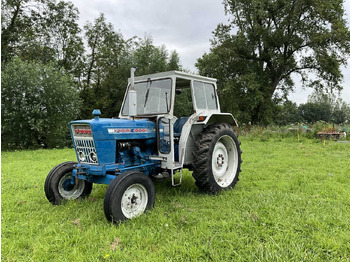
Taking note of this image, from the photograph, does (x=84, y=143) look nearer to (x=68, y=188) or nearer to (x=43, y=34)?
(x=68, y=188)

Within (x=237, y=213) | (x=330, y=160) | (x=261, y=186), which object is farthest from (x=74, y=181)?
(x=330, y=160)

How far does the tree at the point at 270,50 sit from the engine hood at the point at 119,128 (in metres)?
16.0

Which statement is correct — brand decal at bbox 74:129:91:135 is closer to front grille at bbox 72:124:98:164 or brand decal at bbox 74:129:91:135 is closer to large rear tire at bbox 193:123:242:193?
front grille at bbox 72:124:98:164

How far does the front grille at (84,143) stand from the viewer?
368cm

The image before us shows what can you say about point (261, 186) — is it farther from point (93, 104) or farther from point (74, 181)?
point (93, 104)

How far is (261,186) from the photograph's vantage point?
4.96m

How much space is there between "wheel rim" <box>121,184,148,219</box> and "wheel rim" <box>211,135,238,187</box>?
170 cm

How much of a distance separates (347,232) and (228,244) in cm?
138

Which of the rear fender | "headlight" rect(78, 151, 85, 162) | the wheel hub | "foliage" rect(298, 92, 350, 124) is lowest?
Answer: the wheel hub

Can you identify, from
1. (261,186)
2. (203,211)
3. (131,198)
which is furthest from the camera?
(261,186)

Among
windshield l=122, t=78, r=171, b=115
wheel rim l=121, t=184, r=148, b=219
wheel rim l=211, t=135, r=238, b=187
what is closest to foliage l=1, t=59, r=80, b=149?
windshield l=122, t=78, r=171, b=115

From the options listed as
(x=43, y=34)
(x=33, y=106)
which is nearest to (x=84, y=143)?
(x=33, y=106)

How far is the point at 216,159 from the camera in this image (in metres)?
4.88

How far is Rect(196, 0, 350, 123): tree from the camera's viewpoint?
18.6m
